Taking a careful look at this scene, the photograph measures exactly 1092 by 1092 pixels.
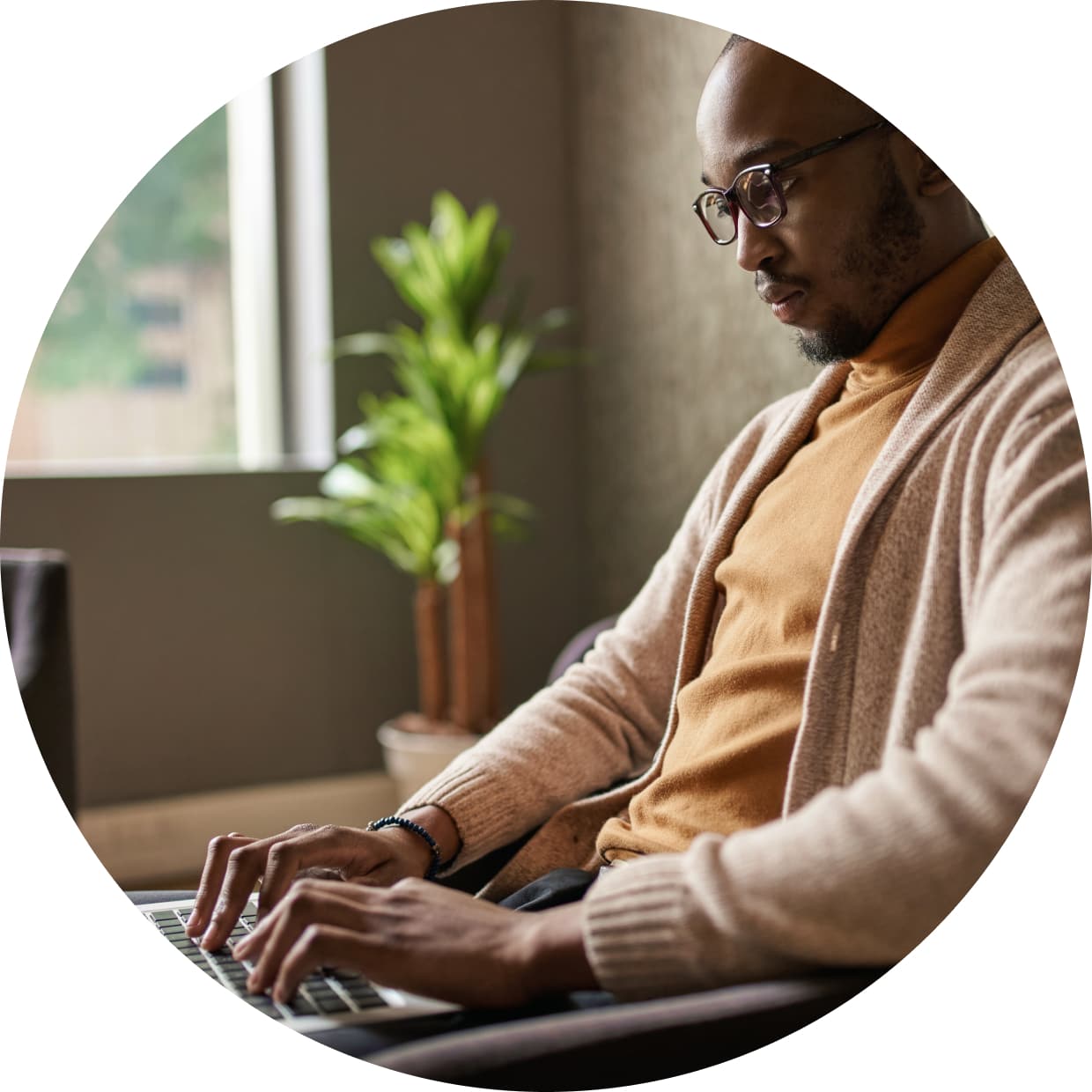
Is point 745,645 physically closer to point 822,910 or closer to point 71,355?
point 822,910

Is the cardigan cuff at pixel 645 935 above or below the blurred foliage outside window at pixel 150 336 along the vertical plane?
below

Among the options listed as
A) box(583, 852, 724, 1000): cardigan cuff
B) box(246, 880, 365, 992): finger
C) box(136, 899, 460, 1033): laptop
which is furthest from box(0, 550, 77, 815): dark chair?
box(583, 852, 724, 1000): cardigan cuff

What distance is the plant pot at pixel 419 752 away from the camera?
109 inches

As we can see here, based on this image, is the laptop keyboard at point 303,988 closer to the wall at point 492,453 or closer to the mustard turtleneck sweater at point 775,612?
the mustard turtleneck sweater at point 775,612

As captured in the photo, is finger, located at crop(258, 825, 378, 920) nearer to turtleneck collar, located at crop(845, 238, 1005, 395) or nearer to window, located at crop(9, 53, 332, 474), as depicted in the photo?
turtleneck collar, located at crop(845, 238, 1005, 395)

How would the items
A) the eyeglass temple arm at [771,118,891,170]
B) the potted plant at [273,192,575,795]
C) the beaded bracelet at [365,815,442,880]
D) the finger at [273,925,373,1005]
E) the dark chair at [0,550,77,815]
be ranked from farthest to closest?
1. the potted plant at [273,192,575,795]
2. the dark chair at [0,550,77,815]
3. the beaded bracelet at [365,815,442,880]
4. the eyeglass temple arm at [771,118,891,170]
5. the finger at [273,925,373,1005]

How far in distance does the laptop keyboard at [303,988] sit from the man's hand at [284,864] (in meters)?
0.02

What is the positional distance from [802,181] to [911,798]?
48cm

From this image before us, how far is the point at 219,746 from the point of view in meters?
3.06

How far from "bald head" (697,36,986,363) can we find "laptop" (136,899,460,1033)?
614 mm

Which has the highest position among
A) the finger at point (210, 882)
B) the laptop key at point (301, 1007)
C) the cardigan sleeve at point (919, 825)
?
the cardigan sleeve at point (919, 825)

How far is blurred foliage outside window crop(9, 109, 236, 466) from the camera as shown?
3080 millimetres

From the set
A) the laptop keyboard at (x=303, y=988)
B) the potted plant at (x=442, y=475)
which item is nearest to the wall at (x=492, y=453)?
the potted plant at (x=442, y=475)

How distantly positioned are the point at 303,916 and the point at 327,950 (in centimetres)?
3
